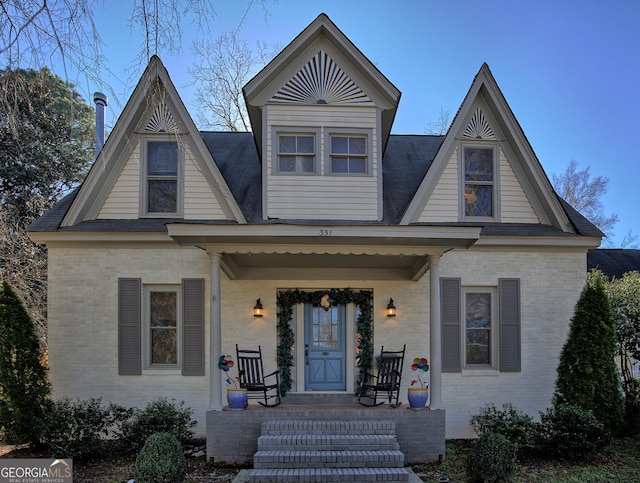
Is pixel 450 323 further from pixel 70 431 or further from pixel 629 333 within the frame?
pixel 70 431

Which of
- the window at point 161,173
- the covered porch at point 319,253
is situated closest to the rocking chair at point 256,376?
the covered porch at point 319,253

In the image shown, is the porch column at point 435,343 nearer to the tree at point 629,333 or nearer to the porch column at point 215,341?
the porch column at point 215,341

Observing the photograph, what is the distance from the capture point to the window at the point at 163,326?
8695 millimetres

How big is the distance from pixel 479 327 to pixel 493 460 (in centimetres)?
338

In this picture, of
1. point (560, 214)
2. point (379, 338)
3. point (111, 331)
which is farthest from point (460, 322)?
point (111, 331)

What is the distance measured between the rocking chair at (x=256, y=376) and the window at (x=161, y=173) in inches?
125

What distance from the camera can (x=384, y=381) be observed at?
8.19m

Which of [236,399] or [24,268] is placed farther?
[24,268]

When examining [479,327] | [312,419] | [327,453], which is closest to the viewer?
[327,453]

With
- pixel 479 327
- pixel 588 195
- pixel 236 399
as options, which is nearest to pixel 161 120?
pixel 236 399

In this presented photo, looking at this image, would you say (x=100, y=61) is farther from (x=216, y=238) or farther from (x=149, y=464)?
(x=149, y=464)

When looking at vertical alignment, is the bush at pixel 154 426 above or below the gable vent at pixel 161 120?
below

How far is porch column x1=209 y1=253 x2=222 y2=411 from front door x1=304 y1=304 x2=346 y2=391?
2227mm

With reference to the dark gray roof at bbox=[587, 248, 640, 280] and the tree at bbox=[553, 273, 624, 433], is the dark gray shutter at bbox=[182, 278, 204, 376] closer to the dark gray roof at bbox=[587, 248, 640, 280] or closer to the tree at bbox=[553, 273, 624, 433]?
the tree at bbox=[553, 273, 624, 433]
